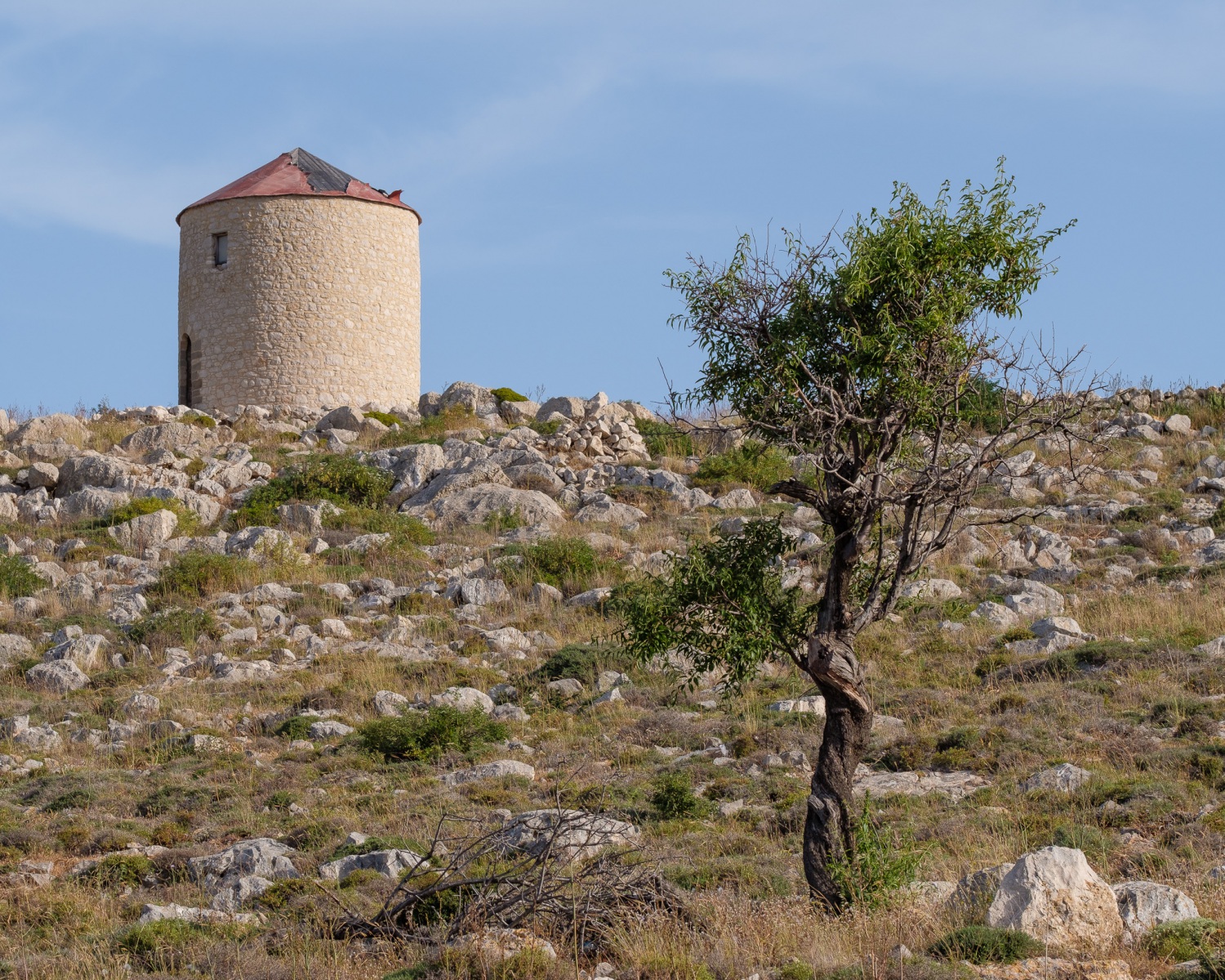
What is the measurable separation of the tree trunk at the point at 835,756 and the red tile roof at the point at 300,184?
22.3 metres

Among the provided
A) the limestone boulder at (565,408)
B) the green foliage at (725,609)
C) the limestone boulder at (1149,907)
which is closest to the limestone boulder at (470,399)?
the limestone boulder at (565,408)

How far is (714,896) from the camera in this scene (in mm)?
7016

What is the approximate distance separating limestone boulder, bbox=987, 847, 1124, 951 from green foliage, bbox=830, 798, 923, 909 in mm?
690

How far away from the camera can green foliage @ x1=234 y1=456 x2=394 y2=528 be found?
20.0 m

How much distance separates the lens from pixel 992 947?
19.6ft

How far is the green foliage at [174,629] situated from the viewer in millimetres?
14070

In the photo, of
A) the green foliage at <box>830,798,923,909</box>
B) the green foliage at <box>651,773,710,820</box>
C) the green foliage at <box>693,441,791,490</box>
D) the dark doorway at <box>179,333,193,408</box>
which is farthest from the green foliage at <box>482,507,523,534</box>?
the dark doorway at <box>179,333,193,408</box>

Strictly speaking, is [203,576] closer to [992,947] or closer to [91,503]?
[91,503]

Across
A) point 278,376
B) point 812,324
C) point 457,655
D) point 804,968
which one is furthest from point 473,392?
point 804,968

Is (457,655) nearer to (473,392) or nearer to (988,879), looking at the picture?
(988,879)

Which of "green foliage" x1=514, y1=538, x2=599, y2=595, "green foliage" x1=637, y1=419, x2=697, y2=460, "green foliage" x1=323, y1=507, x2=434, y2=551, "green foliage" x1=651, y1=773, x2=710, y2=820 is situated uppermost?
"green foliage" x1=637, y1=419, x2=697, y2=460

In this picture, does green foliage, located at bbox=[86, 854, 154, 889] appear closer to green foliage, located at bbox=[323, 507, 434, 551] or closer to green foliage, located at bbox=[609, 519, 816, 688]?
green foliage, located at bbox=[609, 519, 816, 688]

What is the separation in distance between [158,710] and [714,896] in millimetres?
7102

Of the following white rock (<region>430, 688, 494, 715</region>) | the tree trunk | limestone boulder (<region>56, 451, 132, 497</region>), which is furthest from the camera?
limestone boulder (<region>56, 451, 132, 497</region>)
